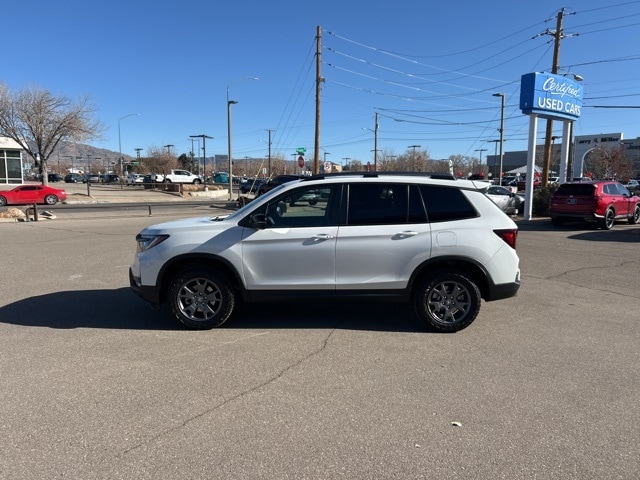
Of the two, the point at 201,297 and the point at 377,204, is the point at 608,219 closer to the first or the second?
the point at 377,204

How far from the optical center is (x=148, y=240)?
5.64 metres

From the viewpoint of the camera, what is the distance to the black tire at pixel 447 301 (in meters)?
5.50

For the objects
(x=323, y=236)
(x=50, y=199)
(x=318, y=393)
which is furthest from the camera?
(x=50, y=199)

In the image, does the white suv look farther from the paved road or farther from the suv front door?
the paved road

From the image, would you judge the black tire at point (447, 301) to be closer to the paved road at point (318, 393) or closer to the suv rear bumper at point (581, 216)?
the paved road at point (318, 393)

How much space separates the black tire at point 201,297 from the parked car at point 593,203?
1543 cm

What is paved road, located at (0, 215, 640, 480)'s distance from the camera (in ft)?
10.1

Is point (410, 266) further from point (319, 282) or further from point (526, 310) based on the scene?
point (526, 310)

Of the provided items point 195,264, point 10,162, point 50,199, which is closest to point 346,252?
point 195,264

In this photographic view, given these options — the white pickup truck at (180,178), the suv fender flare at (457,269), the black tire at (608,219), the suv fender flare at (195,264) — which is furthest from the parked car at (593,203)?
the white pickup truck at (180,178)

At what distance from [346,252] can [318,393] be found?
1836 millimetres

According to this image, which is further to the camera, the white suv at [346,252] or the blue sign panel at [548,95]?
the blue sign panel at [548,95]

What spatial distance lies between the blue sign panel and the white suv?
1700 centimetres

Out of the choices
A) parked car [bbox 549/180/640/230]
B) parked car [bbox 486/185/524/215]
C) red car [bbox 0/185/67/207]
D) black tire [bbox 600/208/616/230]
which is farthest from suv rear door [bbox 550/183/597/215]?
red car [bbox 0/185/67/207]
